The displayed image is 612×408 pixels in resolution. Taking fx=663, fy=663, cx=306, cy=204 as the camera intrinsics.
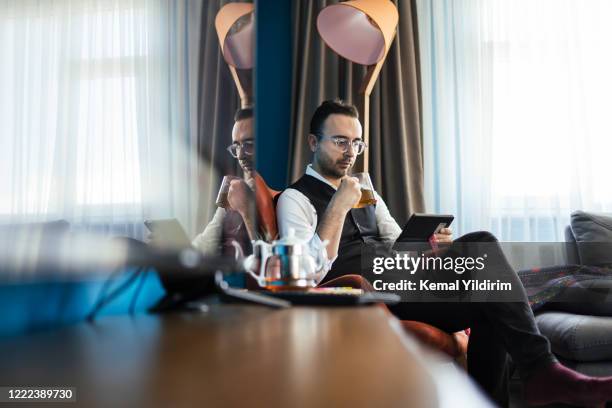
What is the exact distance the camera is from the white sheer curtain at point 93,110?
0.50 meters

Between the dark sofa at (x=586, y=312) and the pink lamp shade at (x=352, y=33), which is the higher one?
the pink lamp shade at (x=352, y=33)

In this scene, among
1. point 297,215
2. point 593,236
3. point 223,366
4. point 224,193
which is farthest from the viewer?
point 593,236

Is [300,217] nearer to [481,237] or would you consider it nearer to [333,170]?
[333,170]

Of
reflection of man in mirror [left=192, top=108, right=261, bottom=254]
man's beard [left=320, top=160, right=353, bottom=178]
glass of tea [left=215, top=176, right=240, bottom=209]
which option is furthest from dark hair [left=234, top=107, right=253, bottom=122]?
man's beard [left=320, top=160, right=353, bottom=178]

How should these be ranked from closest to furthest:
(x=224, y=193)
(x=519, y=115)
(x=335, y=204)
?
(x=224, y=193) < (x=335, y=204) < (x=519, y=115)

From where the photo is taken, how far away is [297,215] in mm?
2457

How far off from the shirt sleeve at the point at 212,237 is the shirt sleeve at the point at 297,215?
1.16m

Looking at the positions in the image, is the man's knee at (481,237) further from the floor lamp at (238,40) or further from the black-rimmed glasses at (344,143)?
the floor lamp at (238,40)

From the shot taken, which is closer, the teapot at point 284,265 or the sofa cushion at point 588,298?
the teapot at point 284,265

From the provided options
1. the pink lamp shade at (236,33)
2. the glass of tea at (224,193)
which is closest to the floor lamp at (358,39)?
the pink lamp shade at (236,33)

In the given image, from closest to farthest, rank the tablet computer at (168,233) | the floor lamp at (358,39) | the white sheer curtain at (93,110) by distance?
the white sheer curtain at (93,110), the tablet computer at (168,233), the floor lamp at (358,39)

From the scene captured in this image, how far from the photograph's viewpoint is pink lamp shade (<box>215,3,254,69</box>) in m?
1.21

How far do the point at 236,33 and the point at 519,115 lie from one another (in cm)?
251

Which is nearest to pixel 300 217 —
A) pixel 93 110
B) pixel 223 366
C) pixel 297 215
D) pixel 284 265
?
pixel 297 215
